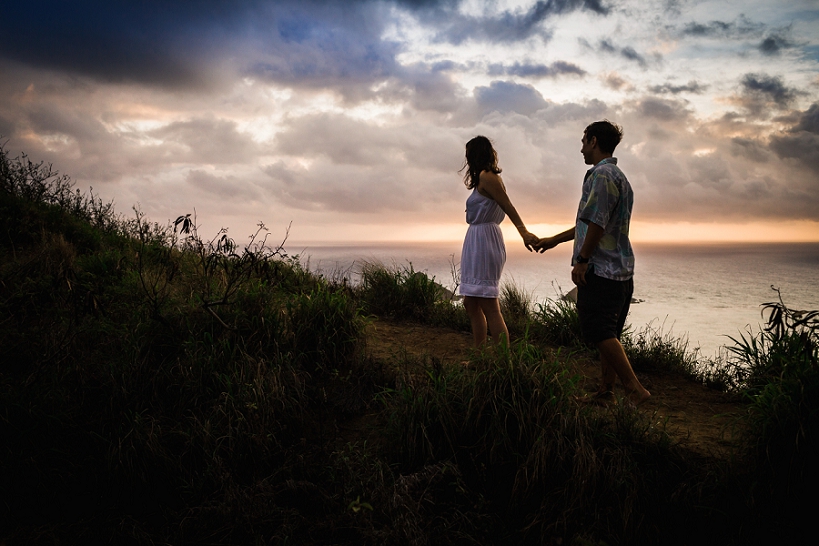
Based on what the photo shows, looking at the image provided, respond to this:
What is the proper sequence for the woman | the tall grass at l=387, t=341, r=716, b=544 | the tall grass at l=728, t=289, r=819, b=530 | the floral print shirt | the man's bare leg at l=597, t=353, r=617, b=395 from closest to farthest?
the tall grass at l=728, t=289, r=819, b=530, the tall grass at l=387, t=341, r=716, b=544, the floral print shirt, the man's bare leg at l=597, t=353, r=617, b=395, the woman

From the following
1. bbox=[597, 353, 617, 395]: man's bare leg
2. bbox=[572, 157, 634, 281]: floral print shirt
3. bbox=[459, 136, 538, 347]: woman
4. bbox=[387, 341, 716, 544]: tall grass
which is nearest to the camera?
bbox=[387, 341, 716, 544]: tall grass

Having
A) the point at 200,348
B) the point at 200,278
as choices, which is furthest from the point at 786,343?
the point at 200,278

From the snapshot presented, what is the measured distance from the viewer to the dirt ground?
140 inches

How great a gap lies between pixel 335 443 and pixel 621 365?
229 cm

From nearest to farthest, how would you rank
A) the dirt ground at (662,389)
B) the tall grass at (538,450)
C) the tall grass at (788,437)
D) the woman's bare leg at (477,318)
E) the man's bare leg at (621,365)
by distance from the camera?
the tall grass at (788,437)
the tall grass at (538,450)
the dirt ground at (662,389)
the man's bare leg at (621,365)
the woman's bare leg at (477,318)

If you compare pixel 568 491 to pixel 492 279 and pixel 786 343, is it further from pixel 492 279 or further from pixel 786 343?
pixel 786 343

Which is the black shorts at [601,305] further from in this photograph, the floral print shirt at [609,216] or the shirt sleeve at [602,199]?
the shirt sleeve at [602,199]

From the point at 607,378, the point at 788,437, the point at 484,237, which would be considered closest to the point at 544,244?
the point at 484,237

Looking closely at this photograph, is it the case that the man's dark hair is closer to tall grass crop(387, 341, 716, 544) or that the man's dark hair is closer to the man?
the man

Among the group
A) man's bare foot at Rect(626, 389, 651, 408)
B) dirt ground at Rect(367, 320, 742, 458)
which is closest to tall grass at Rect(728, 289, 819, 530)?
dirt ground at Rect(367, 320, 742, 458)

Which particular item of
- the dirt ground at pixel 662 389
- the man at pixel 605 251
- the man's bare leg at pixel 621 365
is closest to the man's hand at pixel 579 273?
the man at pixel 605 251

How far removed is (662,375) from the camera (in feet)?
Result: 18.3

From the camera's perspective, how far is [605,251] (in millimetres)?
3766

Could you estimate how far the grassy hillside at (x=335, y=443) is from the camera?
9.28 feet
